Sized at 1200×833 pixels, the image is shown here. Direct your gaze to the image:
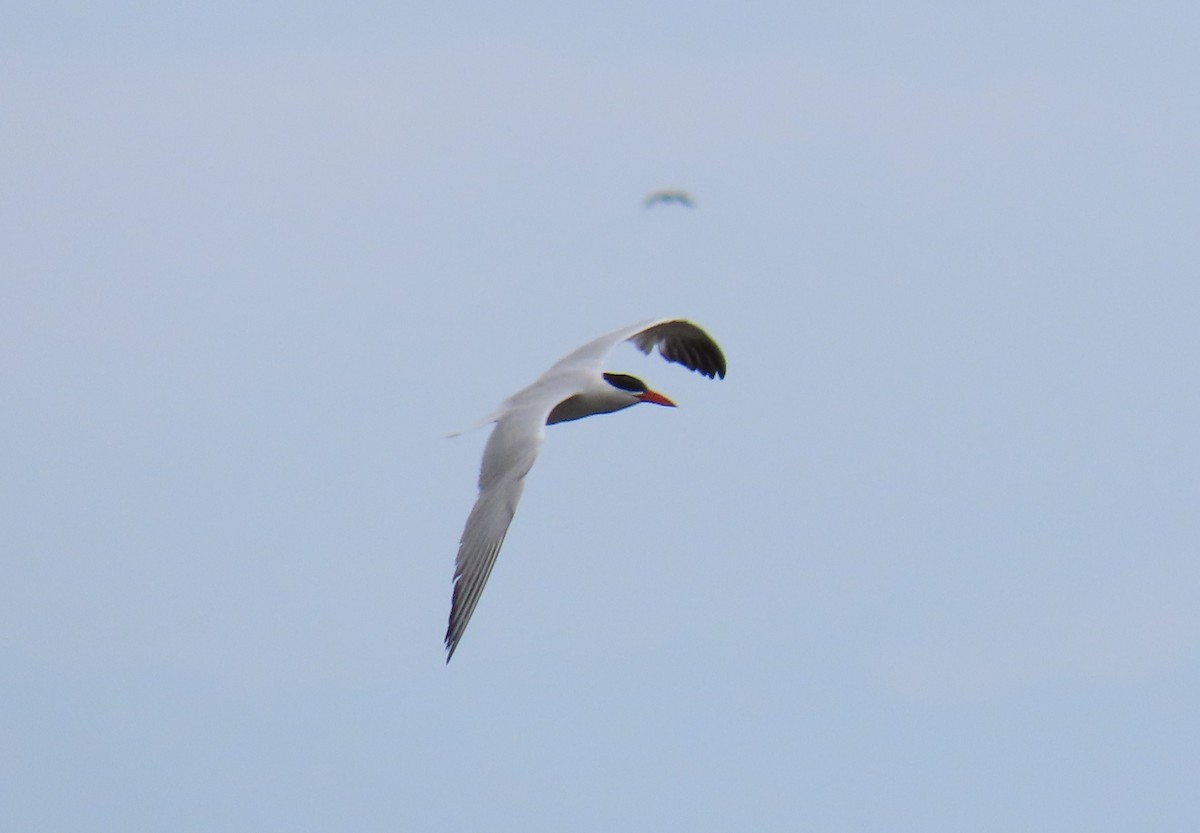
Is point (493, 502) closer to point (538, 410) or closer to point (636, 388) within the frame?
point (538, 410)

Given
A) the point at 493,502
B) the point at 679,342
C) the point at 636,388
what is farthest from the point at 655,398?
the point at 493,502

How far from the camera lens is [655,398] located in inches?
757

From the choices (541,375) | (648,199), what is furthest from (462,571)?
(648,199)

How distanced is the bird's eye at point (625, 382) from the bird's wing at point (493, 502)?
5.25 feet

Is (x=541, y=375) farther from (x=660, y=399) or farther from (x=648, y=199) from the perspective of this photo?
(x=648, y=199)

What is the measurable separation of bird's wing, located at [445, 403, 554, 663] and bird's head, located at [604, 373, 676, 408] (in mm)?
1607

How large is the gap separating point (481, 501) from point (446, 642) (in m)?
1.73

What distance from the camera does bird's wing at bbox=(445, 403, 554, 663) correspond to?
50.9 ft

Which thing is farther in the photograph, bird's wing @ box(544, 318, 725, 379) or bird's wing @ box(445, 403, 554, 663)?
bird's wing @ box(544, 318, 725, 379)

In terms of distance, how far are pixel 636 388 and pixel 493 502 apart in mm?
3279

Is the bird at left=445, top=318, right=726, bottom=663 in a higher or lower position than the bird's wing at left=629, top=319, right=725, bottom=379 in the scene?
lower

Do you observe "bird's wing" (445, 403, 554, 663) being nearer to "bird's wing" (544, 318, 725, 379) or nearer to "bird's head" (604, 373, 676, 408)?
"bird's head" (604, 373, 676, 408)

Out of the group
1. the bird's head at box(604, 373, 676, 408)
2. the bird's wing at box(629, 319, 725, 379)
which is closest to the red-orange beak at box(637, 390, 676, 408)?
the bird's head at box(604, 373, 676, 408)

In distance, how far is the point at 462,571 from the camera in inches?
616
